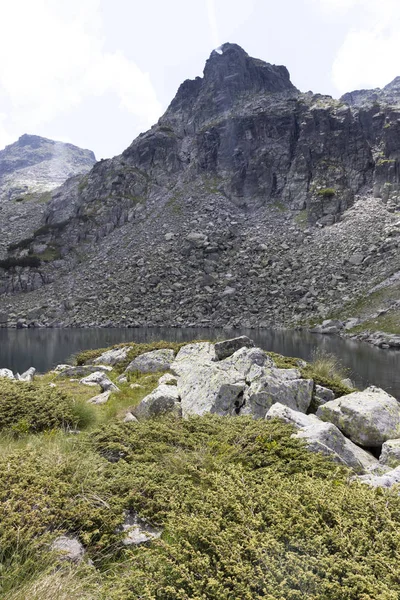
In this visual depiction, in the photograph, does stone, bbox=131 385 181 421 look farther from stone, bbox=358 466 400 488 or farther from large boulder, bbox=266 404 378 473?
stone, bbox=358 466 400 488

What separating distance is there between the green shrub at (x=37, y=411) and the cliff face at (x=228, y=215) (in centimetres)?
5952

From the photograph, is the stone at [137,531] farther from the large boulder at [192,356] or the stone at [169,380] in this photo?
the large boulder at [192,356]

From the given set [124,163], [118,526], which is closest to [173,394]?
[118,526]

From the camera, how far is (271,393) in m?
11.7

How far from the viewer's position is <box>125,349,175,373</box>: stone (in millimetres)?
20922

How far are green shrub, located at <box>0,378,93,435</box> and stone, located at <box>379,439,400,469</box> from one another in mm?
8517

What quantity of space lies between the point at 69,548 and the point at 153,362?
54.3ft

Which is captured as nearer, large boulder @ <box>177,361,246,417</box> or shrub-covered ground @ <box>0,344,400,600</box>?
shrub-covered ground @ <box>0,344,400,600</box>

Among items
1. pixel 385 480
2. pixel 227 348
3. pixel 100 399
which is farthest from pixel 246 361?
pixel 385 480

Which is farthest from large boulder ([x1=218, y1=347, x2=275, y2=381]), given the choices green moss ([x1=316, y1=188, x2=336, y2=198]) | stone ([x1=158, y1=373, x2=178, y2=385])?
green moss ([x1=316, y1=188, x2=336, y2=198])

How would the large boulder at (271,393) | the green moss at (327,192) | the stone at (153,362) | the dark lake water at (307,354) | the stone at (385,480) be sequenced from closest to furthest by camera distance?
the stone at (385,480)
the large boulder at (271,393)
the stone at (153,362)
the dark lake water at (307,354)
the green moss at (327,192)

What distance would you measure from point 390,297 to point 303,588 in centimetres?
6141

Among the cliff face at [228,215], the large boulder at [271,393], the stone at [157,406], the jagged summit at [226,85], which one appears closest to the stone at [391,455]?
the large boulder at [271,393]

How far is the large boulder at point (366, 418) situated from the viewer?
10.2 meters
